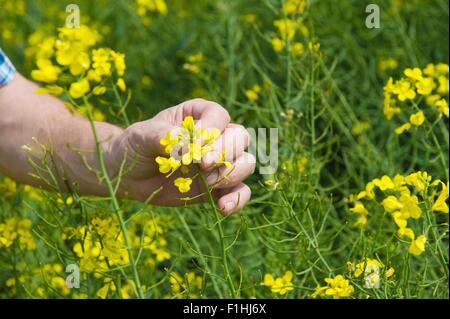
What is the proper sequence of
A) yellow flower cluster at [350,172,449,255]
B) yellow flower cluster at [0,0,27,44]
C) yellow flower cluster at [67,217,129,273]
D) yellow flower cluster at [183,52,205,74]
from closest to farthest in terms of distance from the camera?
yellow flower cluster at [350,172,449,255]
yellow flower cluster at [67,217,129,273]
yellow flower cluster at [183,52,205,74]
yellow flower cluster at [0,0,27,44]

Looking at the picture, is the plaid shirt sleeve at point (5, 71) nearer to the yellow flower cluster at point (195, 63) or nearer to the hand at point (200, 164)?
the hand at point (200, 164)

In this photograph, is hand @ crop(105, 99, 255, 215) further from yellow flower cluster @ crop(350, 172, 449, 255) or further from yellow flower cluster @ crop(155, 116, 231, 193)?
yellow flower cluster @ crop(350, 172, 449, 255)

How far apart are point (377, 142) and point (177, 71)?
0.81m

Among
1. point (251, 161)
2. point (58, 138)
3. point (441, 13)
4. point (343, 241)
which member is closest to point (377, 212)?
point (343, 241)

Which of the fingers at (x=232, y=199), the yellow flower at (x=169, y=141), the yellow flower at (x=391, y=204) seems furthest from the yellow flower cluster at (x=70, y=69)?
the yellow flower at (x=391, y=204)

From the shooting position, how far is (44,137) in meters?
1.61

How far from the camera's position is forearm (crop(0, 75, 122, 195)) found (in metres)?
1.55

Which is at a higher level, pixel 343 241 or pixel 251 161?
pixel 251 161

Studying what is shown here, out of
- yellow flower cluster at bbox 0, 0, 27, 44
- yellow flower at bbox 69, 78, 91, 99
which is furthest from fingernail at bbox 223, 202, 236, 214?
yellow flower cluster at bbox 0, 0, 27, 44

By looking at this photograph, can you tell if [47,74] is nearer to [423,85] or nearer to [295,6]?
[423,85]

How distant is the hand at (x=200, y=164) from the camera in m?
1.29

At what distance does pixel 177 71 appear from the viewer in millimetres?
3057

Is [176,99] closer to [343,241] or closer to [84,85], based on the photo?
[343,241]

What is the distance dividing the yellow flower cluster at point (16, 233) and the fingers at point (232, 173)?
0.53 meters
